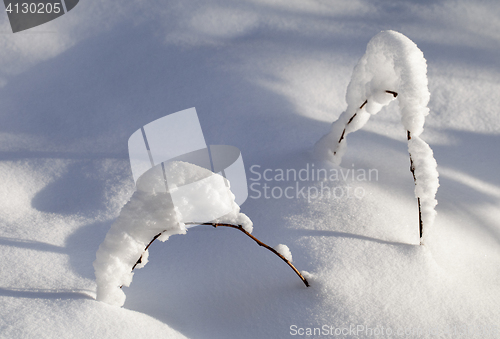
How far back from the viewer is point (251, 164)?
1710 millimetres

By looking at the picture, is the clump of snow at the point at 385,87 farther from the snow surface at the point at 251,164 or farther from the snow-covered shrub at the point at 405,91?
the snow surface at the point at 251,164

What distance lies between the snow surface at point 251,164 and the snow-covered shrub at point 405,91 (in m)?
0.25

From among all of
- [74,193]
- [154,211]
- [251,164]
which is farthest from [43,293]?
[251,164]

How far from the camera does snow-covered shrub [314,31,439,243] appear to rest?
1.05 m

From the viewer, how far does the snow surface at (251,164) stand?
40.8 inches

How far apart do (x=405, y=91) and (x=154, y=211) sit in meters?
0.80

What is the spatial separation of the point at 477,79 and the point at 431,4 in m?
0.82

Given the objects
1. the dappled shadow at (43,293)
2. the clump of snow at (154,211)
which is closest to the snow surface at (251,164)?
the dappled shadow at (43,293)

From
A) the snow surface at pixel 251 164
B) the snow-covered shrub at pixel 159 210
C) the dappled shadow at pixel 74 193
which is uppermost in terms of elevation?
the snow-covered shrub at pixel 159 210

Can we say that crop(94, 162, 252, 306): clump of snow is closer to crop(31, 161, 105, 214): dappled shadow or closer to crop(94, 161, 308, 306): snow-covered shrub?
crop(94, 161, 308, 306): snow-covered shrub

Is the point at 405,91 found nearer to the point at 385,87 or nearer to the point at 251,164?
the point at 385,87

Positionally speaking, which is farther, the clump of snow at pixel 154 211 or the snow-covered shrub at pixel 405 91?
the snow-covered shrub at pixel 405 91

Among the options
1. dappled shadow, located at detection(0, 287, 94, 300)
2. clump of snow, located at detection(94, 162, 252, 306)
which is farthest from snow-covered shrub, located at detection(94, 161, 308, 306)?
dappled shadow, located at detection(0, 287, 94, 300)

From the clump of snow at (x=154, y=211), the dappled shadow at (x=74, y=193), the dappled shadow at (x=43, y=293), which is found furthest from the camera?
the dappled shadow at (x=74, y=193)
